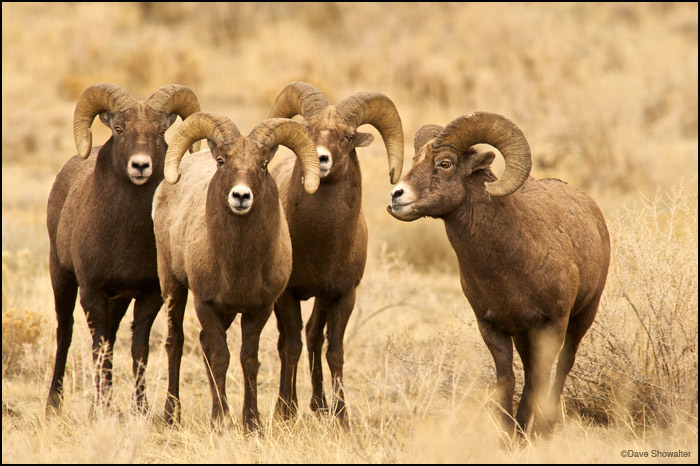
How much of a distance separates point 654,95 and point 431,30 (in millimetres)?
9035

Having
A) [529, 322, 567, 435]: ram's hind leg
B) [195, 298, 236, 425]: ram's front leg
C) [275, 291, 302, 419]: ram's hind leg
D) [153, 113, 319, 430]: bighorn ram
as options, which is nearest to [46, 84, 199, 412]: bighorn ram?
[153, 113, 319, 430]: bighorn ram

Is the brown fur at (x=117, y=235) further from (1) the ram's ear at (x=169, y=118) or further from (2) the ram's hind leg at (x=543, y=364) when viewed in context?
(2) the ram's hind leg at (x=543, y=364)

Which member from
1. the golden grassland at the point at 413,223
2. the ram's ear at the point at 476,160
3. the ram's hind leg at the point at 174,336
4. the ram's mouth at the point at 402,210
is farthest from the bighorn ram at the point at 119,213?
the ram's ear at the point at 476,160

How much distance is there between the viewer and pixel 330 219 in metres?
7.49

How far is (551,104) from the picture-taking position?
1856 cm

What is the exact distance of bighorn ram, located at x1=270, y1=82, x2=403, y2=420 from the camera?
24.5ft

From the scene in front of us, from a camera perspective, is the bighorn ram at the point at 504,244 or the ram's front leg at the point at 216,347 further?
the ram's front leg at the point at 216,347

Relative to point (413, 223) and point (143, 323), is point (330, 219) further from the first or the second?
point (413, 223)

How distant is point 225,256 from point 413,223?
7364mm

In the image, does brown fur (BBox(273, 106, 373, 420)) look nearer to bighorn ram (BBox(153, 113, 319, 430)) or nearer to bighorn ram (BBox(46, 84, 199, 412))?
bighorn ram (BBox(153, 113, 319, 430))

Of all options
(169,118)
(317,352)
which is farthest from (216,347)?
(169,118)

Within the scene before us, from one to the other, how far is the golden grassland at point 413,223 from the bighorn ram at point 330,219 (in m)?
0.47

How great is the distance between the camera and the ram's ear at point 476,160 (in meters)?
6.53

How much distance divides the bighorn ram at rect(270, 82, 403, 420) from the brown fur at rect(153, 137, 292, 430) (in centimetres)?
48
